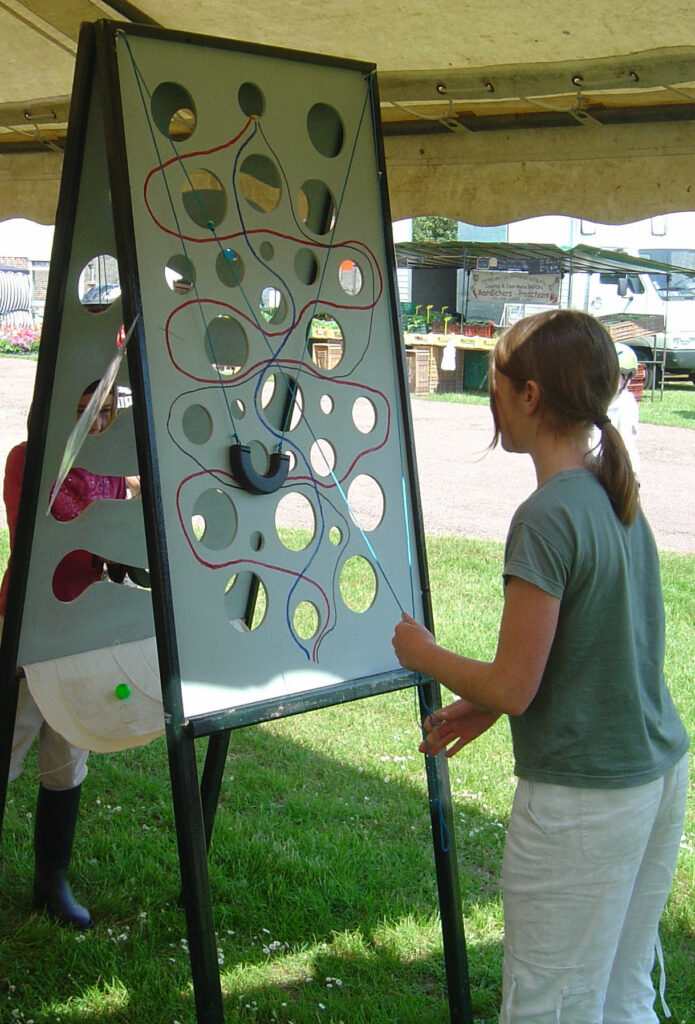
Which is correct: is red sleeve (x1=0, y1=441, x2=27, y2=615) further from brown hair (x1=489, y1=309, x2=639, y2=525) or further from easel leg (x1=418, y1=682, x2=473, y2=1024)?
brown hair (x1=489, y1=309, x2=639, y2=525)

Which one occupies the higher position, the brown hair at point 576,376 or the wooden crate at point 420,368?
the brown hair at point 576,376

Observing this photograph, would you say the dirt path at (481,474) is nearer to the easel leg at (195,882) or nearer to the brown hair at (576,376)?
the easel leg at (195,882)

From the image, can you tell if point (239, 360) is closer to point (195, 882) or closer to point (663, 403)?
point (195, 882)

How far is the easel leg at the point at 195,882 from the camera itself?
1.81 m

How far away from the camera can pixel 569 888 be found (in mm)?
1564

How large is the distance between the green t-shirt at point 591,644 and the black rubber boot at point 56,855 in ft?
4.94

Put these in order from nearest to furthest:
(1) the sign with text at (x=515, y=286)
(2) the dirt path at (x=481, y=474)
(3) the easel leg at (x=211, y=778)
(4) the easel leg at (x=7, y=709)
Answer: (4) the easel leg at (x=7, y=709), (3) the easel leg at (x=211, y=778), (2) the dirt path at (x=481, y=474), (1) the sign with text at (x=515, y=286)

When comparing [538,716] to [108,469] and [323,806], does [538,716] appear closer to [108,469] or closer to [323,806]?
[108,469]

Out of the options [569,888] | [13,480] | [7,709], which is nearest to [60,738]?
[7,709]

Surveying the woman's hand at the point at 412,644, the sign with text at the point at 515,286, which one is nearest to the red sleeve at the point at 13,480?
the woman's hand at the point at 412,644

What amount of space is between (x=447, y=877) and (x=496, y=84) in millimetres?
1997

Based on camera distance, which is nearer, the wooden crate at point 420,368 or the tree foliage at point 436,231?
the wooden crate at point 420,368

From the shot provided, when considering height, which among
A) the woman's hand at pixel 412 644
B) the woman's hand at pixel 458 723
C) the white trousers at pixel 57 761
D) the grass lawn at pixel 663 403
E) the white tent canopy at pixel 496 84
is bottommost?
the grass lawn at pixel 663 403

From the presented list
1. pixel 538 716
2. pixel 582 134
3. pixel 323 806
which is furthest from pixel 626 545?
pixel 323 806
